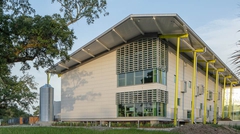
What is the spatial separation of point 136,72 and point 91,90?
21.2ft

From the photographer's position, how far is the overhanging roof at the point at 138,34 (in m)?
23.2

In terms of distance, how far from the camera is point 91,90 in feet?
104

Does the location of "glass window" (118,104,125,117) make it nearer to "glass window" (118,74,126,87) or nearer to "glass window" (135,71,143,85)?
"glass window" (118,74,126,87)

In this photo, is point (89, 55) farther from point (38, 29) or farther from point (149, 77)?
point (38, 29)

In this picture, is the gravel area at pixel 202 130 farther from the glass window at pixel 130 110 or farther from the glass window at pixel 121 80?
the glass window at pixel 121 80

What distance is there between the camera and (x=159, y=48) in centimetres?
2678

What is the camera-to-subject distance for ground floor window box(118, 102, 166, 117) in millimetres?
25891

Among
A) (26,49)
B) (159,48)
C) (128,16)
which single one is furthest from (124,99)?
(26,49)

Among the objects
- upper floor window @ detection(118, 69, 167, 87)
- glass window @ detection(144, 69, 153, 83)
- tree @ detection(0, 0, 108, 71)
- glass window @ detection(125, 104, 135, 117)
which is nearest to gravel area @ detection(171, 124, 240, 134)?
tree @ detection(0, 0, 108, 71)

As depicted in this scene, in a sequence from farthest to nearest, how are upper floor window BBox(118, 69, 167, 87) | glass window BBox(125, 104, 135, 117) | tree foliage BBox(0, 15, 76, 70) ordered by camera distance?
1. glass window BBox(125, 104, 135, 117)
2. upper floor window BBox(118, 69, 167, 87)
3. tree foliage BBox(0, 15, 76, 70)

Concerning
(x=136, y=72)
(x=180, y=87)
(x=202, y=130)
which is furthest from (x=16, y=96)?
(x=202, y=130)

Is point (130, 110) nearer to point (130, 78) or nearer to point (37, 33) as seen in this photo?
point (130, 78)

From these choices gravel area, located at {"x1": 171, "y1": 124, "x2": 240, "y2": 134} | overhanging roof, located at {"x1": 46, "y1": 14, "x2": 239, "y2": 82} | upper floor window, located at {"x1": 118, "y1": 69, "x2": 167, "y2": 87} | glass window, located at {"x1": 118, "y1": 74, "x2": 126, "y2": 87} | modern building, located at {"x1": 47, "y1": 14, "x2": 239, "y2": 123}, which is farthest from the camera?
glass window, located at {"x1": 118, "y1": 74, "x2": 126, "y2": 87}

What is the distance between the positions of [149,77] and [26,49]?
15.1 meters
